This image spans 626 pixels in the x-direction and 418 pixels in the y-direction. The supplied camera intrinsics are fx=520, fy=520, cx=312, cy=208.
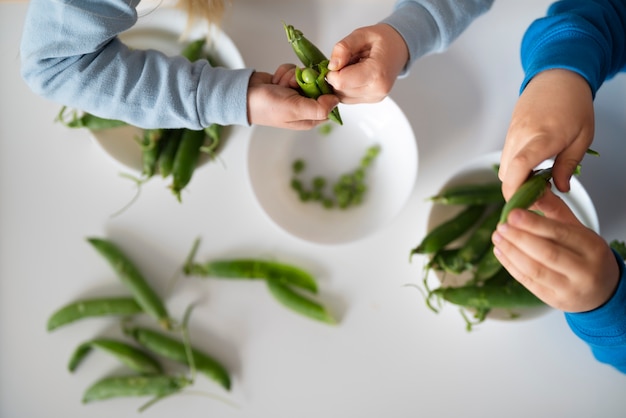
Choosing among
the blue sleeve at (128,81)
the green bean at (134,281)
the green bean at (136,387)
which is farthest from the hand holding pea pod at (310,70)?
the green bean at (136,387)

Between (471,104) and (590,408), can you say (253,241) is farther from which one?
(590,408)

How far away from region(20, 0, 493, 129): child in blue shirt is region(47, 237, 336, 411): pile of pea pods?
1.26 feet

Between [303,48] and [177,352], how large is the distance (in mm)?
775

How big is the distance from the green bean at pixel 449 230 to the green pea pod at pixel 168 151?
1.95 ft

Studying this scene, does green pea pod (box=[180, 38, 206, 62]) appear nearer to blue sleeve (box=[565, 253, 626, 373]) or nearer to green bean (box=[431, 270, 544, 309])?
green bean (box=[431, 270, 544, 309])

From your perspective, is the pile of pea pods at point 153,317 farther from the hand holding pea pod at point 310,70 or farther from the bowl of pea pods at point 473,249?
the hand holding pea pod at point 310,70

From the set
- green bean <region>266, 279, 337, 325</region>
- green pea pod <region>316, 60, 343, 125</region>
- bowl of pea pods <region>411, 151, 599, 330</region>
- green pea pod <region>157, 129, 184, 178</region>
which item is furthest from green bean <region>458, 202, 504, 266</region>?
green pea pod <region>157, 129, 184, 178</region>

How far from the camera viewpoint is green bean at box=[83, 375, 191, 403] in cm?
122

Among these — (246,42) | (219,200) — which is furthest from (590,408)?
(246,42)

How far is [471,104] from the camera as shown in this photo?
125cm

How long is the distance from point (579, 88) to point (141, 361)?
1115mm

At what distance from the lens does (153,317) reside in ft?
4.18

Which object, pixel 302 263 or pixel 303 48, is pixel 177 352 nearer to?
pixel 302 263

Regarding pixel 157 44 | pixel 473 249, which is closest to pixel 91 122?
pixel 157 44
